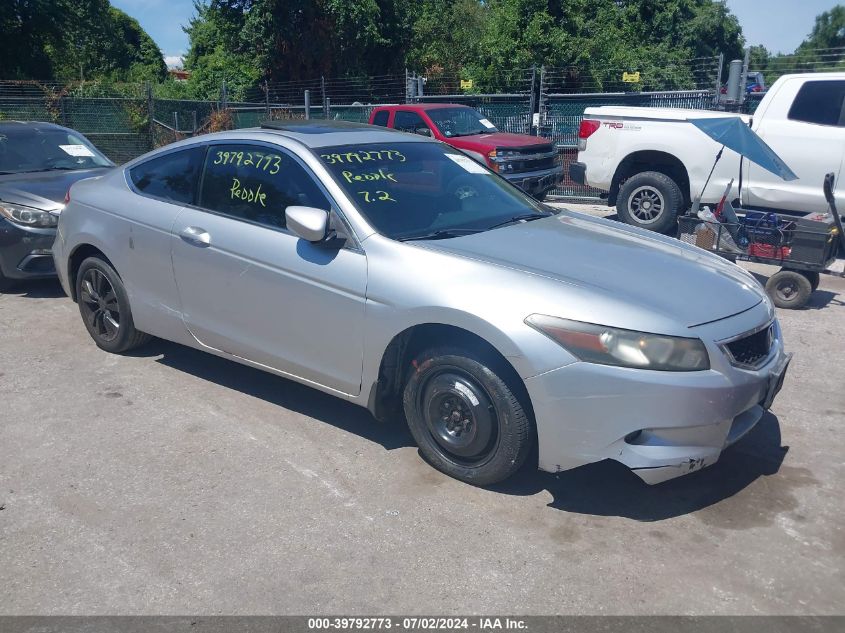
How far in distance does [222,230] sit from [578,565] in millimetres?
2747

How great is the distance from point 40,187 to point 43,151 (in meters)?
1.13

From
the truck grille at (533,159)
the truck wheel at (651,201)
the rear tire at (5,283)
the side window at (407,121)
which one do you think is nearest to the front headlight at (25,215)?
the rear tire at (5,283)

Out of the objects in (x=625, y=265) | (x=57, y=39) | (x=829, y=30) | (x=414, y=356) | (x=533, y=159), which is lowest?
(x=414, y=356)

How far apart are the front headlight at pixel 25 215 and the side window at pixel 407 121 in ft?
24.3

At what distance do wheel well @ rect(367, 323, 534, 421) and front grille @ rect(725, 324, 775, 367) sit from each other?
38.5 inches

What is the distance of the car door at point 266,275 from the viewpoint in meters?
4.16

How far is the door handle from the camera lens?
4.72 metres

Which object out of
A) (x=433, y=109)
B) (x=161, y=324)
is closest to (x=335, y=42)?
(x=433, y=109)

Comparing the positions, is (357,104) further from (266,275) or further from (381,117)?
(266,275)

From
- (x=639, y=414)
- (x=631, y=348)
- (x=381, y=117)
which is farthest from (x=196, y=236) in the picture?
(x=381, y=117)

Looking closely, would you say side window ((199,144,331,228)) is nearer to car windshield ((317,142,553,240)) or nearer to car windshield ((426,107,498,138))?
car windshield ((317,142,553,240))

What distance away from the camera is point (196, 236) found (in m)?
4.76

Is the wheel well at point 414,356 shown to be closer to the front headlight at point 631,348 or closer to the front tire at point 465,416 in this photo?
the front tire at point 465,416

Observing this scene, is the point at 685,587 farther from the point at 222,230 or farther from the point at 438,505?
the point at 222,230
